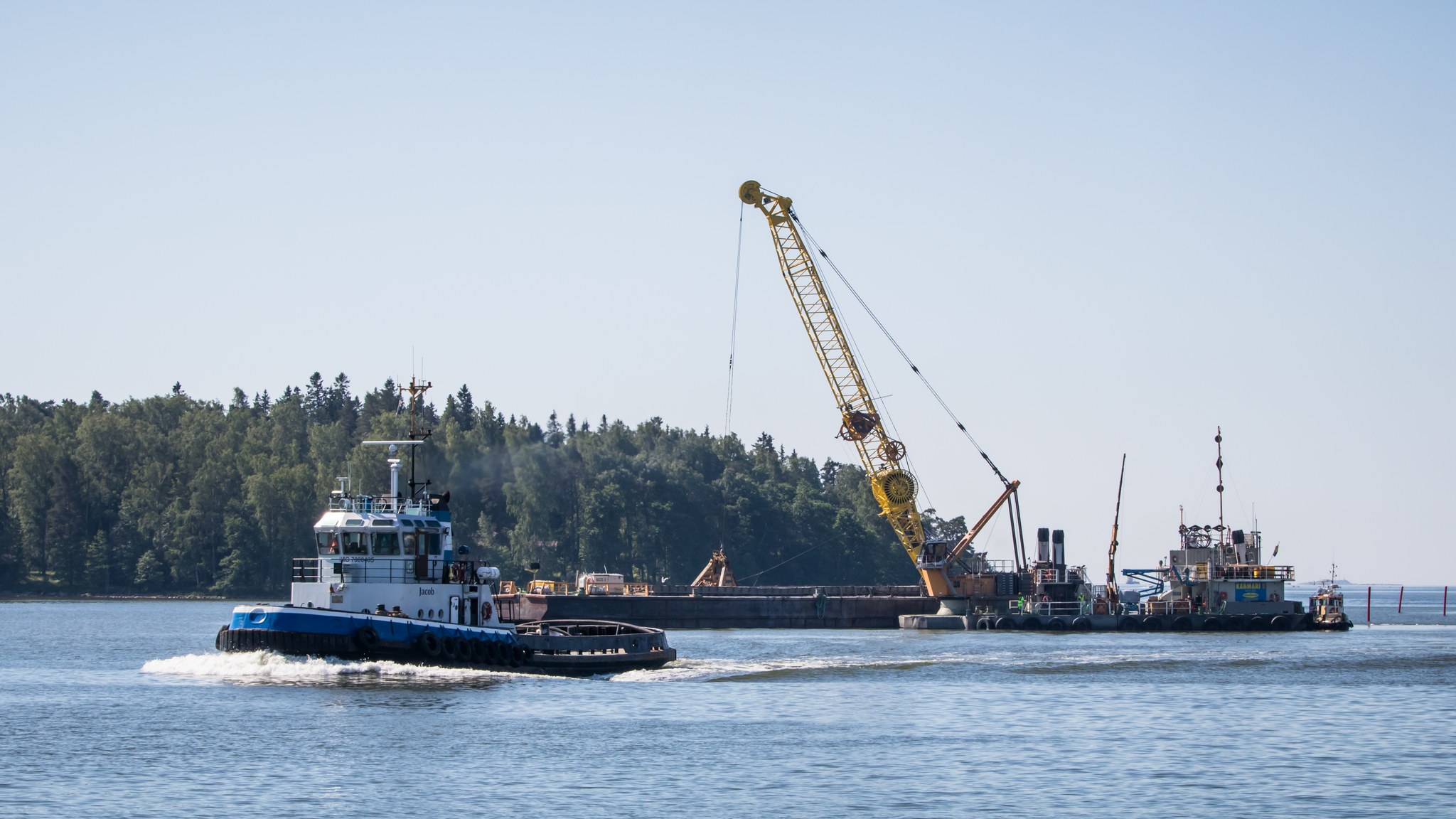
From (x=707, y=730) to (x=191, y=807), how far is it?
15255 mm

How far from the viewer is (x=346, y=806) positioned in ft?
104

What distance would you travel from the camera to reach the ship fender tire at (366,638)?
4988 centimetres

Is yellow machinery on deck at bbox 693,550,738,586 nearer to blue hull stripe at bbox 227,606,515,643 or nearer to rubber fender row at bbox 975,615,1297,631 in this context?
rubber fender row at bbox 975,615,1297,631

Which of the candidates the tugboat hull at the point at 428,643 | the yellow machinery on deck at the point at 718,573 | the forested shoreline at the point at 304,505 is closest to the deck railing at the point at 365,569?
the tugboat hull at the point at 428,643

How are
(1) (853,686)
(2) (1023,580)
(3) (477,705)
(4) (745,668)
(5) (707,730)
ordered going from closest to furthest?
(5) (707,730) < (3) (477,705) < (1) (853,686) < (4) (745,668) < (2) (1023,580)

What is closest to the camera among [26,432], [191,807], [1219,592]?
[191,807]

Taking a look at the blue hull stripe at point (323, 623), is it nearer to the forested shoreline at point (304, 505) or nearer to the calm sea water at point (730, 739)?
the calm sea water at point (730, 739)

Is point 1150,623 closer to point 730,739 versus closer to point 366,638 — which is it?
point 366,638

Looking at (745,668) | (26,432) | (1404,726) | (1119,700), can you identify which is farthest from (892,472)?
(26,432)

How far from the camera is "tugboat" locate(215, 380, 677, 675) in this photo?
49.8 meters

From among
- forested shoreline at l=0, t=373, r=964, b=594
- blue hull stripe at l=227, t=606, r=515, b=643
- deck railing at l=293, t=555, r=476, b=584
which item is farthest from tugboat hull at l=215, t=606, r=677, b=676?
forested shoreline at l=0, t=373, r=964, b=594

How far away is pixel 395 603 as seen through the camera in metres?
52.3

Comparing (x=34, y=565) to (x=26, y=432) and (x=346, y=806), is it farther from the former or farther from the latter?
(x=346, y=806)

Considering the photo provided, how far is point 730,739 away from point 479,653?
14.0 m
